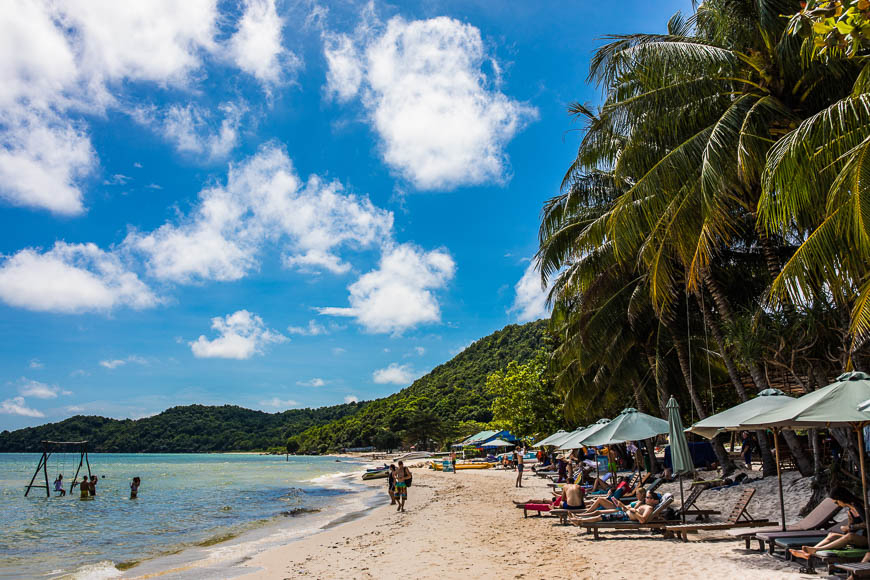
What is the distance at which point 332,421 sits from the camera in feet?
458

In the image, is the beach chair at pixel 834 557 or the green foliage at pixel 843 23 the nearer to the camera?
the green foliage at pixel 843 23

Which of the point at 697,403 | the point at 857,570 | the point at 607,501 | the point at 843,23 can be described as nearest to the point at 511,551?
the point at 607,501

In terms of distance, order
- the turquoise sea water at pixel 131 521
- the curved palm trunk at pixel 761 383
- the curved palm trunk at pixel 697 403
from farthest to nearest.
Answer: the curved palm trunk at pixel 697 403
the turquoise sea water at pixel 131 521
the curved palm trunk at pixel 761 383

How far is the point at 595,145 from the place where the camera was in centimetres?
1099

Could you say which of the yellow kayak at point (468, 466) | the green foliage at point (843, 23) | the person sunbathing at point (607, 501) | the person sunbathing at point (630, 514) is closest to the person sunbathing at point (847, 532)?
the person sunbathing at point (630, 514)

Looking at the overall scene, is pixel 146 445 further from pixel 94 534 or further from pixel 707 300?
pixel 707 300

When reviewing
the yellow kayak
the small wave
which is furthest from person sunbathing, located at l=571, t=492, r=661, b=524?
the yellow kayak

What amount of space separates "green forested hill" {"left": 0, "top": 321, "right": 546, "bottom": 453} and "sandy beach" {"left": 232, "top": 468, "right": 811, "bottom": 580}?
44476mm

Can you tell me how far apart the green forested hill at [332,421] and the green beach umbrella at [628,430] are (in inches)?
1752

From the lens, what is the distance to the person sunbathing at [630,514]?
29.4ft

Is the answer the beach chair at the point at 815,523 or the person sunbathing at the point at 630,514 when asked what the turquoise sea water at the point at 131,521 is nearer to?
the person sunbathing at the point at 630,514

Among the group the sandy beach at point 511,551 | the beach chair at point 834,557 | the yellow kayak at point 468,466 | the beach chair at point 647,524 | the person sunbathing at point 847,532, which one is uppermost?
the person sunbathing at point 847,532

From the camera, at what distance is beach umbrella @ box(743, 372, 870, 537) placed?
18.7 ft

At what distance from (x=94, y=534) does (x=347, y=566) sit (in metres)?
12.7
